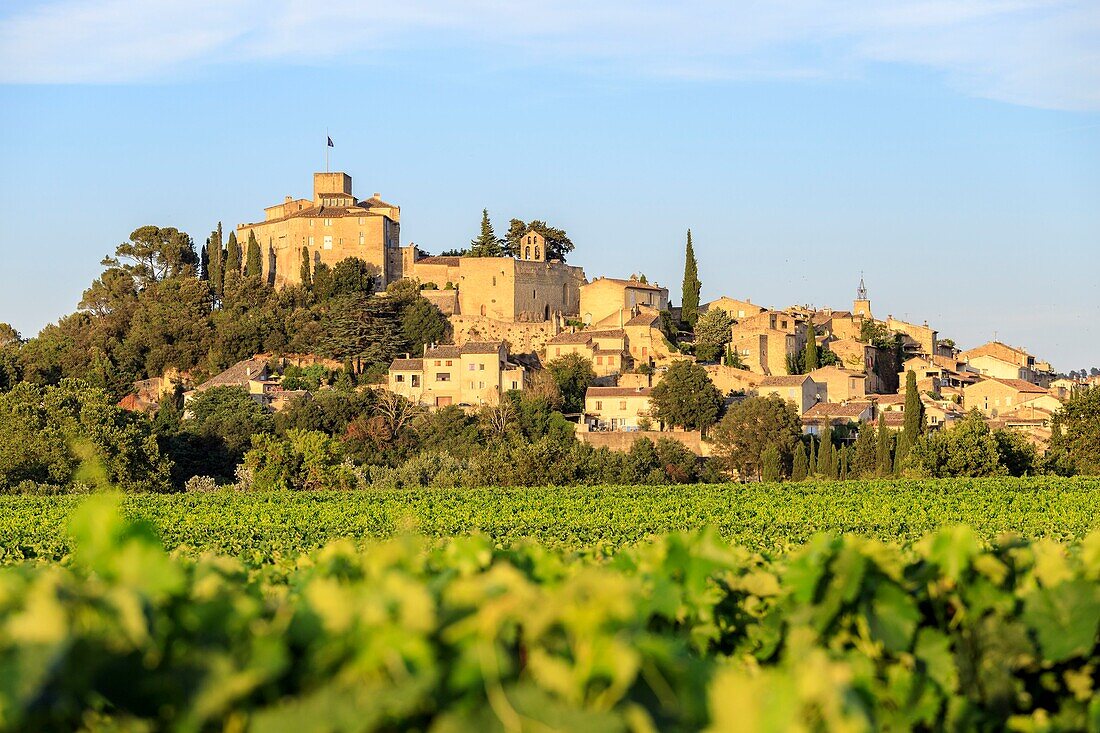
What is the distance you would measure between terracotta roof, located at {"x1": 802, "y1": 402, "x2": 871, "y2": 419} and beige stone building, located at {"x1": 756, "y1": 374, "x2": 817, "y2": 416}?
1.56ft

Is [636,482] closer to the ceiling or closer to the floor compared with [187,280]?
closer to the floor

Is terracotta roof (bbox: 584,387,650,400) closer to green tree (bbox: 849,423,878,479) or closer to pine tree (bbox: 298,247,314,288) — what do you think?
green tree (bbox: 849,423,878,479)

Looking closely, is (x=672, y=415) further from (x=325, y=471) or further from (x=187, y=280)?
(x=187, y=280)

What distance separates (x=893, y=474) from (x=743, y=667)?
50.5m

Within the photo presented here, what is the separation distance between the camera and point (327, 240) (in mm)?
83000

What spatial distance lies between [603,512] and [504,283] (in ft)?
150

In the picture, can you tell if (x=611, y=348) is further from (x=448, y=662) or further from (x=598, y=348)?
(x=448, y=662)

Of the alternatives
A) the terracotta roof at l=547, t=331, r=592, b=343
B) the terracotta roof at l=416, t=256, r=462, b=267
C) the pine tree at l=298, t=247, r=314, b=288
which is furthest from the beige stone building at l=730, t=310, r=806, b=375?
the pine tree at l=298, t=247, r=314, b=288

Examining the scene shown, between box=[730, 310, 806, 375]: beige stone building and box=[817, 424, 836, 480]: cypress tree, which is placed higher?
box=[730, 310, 806, 375]: beige stone building

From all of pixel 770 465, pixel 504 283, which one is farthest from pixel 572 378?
pixel 770 465

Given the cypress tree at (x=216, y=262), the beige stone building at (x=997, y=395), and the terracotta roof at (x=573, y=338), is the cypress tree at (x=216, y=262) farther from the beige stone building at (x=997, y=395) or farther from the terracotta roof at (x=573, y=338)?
the beige stone building at (x=997, y=395)

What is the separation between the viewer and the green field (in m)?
28.7

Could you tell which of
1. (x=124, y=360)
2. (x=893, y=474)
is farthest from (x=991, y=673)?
(x=124, y=360)

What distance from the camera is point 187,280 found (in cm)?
8044
